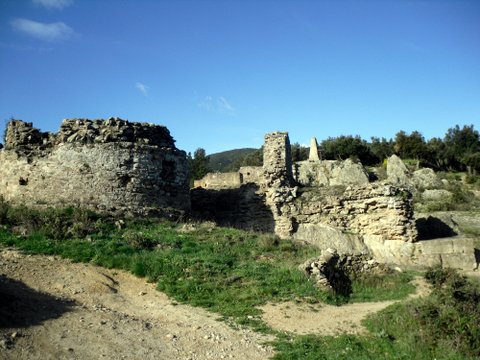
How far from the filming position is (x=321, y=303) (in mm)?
10102

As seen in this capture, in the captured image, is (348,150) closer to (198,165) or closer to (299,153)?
(299,153)

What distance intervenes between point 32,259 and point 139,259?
2623mm

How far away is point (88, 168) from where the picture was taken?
15.1 meters

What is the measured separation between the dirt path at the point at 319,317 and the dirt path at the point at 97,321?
3.11 ft

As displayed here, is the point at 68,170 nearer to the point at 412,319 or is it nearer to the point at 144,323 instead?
the point at 144,323

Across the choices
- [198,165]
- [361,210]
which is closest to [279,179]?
[361,210]

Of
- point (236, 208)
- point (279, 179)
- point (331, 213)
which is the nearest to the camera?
point (331, 213)

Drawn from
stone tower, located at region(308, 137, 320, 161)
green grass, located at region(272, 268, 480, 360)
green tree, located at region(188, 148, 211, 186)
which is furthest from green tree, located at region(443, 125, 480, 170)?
green grass, located at region(272, 268, 480, 360)

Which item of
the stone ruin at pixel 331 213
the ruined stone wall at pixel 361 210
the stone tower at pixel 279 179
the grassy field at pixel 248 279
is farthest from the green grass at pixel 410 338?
the stone tower at pixel 279 179

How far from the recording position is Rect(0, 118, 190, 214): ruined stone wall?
15.0m

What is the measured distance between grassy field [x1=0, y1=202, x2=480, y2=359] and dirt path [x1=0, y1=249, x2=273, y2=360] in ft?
1.68

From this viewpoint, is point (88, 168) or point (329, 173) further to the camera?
point (329, 173)

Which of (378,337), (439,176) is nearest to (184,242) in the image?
(378,337)

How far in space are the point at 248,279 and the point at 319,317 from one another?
2.25 metres
